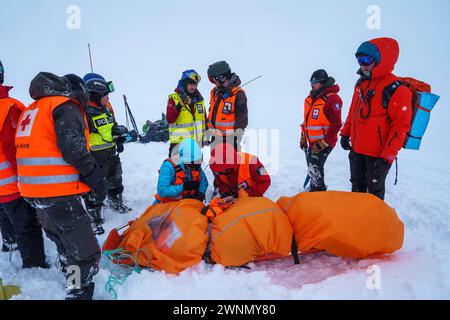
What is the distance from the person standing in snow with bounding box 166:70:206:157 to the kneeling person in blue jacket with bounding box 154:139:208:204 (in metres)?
0.79

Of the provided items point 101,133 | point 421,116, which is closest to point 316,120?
point 421,116

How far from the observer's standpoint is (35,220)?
7.58 feet

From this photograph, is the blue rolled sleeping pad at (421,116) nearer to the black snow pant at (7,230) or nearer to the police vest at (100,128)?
the police vest at (100,128)

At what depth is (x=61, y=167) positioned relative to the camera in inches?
71.1

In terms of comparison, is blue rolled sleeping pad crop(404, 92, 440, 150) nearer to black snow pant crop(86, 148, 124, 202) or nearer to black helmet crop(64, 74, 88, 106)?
black helmet crop(64, 74, 88, 106)

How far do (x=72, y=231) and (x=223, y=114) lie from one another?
2.37m

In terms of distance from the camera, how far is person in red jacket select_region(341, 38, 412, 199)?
248cm

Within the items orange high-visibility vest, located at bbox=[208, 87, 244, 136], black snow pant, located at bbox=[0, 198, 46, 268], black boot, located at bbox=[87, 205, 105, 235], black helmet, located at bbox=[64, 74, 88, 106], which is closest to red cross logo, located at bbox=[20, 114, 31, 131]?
black helmet, located at bbox=[64, 74, 88, 106]

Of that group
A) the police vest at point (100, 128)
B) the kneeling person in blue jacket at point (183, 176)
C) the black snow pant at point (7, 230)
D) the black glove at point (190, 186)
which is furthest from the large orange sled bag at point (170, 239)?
the police vest at point (100, 128)

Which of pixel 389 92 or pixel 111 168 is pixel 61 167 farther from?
pixel 389 92

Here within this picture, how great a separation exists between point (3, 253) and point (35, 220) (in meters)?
0.63

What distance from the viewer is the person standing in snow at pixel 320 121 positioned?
3.27m

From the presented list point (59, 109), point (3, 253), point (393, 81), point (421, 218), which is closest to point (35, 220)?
point (3, 253)
